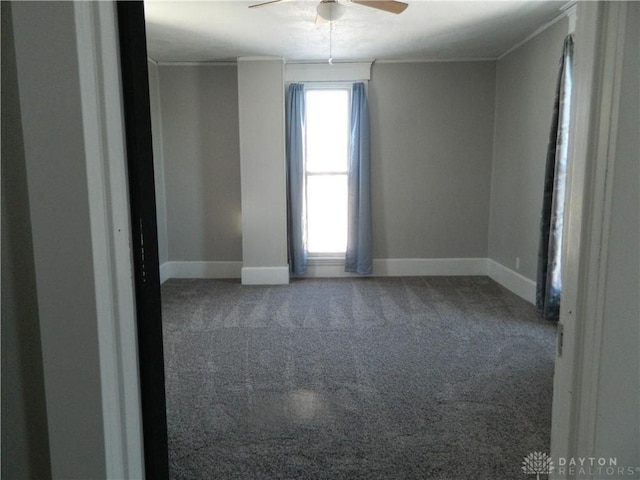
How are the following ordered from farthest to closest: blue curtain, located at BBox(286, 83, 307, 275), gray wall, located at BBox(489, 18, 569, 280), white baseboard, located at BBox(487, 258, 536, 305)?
blue curtain, located at BBox(286, 83, 307, 275) < white baseboard, located at BBox(487, 258, 536, 305) < gray wall, located at BBox(489, 18, 569, 280)

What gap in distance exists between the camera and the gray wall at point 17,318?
59 cm

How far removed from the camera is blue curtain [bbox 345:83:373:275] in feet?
15.3

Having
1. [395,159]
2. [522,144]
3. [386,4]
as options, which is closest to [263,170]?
[395,159]

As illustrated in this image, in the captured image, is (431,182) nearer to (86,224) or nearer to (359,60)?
(359,60)

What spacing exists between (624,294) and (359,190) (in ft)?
13.4

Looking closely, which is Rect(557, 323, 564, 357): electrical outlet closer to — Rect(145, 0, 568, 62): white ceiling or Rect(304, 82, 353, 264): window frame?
Rect(145, 0, 568, 62): white ceiling

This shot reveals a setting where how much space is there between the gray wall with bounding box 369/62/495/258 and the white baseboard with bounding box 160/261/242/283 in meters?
1.80

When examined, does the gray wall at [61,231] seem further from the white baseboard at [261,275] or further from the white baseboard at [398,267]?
the white baseboard at [398,267]

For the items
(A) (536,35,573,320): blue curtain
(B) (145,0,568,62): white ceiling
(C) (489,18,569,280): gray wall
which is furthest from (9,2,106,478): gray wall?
(C) (489,18,569,280): gray wall

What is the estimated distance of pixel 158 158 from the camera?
189 inches

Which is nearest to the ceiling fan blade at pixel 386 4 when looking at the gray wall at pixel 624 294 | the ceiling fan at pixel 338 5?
the ceiling fan at pixel 338 5

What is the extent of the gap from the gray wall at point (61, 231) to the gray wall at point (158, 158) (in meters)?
4.30

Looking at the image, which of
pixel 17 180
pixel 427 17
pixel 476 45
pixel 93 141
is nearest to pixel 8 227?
pixel 17 180

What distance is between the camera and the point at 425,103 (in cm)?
476
